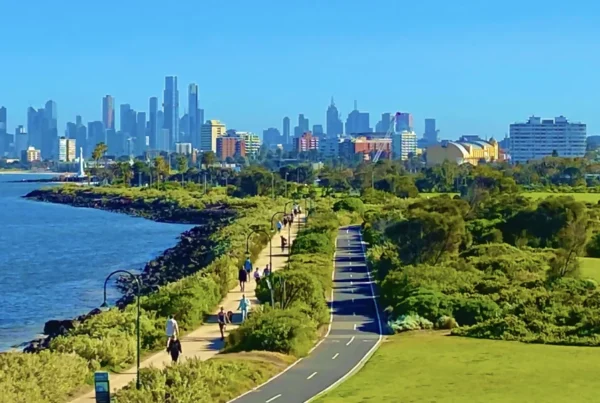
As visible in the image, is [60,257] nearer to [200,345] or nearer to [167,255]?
[167,255]

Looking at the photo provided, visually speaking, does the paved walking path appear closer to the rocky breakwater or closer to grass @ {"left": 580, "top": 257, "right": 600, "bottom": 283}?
the rocky breakwater

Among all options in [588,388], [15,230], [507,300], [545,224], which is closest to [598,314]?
[507,300]

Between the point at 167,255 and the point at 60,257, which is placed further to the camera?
the point at 60,257

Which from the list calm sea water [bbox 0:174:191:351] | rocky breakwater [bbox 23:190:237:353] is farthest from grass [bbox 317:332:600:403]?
calm sea water [bbox 0:174:191:351]

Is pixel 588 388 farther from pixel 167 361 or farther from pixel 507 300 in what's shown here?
pixel 507 300

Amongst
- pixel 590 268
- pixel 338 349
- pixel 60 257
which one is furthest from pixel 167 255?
pixel 338 349
